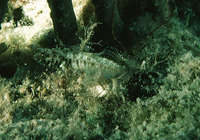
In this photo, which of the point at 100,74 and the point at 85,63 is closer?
the point at 100,74

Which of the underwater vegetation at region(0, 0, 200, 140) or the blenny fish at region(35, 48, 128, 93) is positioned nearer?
the underwater vegetation at region(0, 0, 200, 140)

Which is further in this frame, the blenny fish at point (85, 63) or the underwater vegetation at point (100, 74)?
the blenny fish at point (85, 63)

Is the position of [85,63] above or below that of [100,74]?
above

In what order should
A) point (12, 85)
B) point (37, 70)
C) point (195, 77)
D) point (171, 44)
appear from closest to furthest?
point (195, 77)
point (12, 85)
point (37, 70)
point (171, 44)

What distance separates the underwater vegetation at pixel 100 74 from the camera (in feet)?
7.36

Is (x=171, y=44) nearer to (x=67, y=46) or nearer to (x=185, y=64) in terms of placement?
(x=185, y=64)

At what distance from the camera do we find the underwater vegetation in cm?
224

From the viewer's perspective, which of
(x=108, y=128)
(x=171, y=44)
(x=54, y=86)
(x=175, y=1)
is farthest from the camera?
(x=175, y=1)

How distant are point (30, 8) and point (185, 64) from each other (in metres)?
4.32

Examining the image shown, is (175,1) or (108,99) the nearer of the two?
(108,99)

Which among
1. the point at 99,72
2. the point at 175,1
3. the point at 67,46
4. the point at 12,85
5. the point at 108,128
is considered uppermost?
the point at 175,1

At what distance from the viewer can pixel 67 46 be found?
367cm

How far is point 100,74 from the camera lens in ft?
9.74

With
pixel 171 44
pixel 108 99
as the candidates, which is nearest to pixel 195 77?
pixel 171 44
